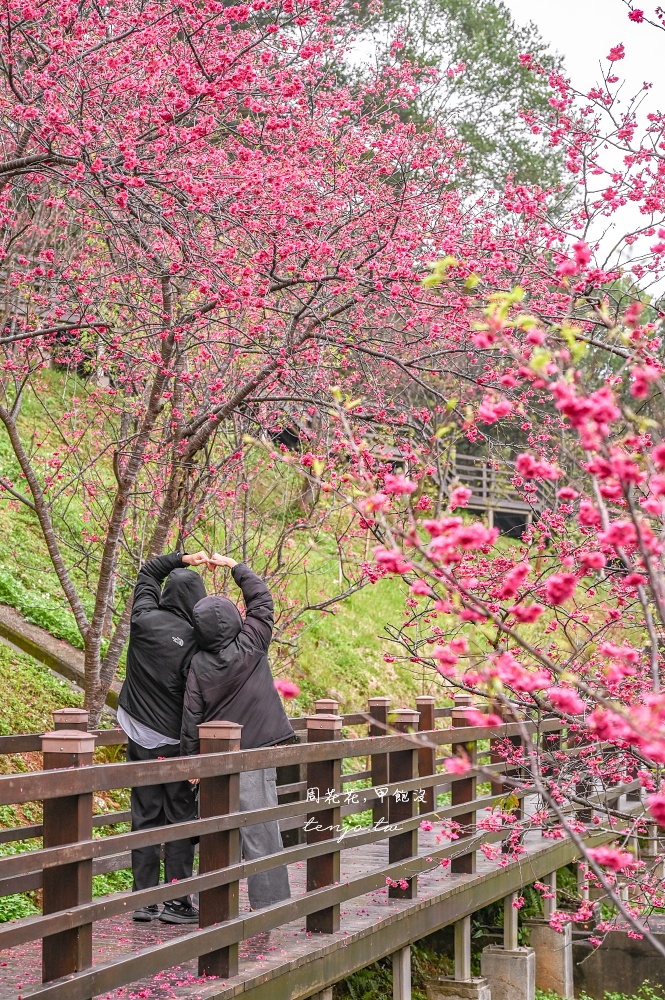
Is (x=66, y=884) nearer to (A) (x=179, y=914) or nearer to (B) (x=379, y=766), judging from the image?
(A) (x=179, y=914)

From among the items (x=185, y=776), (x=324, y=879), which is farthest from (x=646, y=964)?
(x=185, y=776)

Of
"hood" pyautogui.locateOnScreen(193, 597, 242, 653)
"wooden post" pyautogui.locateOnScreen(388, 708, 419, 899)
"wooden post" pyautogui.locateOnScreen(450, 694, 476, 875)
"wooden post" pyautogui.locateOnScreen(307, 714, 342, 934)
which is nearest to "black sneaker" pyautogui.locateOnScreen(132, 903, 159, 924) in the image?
"wooden post" pyautogui.locateOnScreen(307, 714, 342, 934)

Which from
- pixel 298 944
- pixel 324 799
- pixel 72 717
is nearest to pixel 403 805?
pixel 324 799

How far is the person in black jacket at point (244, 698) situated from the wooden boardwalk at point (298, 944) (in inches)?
11.0

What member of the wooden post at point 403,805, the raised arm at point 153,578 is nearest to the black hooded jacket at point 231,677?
the raised arm at point 153,578

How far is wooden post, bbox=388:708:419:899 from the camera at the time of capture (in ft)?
22.5

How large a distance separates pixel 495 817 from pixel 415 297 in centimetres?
352

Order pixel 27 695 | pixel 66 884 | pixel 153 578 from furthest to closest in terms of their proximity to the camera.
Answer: pixel 27 695
pixel 153 578
pixel 66 884

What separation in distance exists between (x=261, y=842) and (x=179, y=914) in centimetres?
57

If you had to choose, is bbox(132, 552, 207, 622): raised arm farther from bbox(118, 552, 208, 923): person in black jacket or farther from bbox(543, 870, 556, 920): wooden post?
bbox(543, 870, 556, 920): wooden post

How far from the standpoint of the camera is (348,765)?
13625mm

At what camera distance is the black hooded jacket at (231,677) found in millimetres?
5754

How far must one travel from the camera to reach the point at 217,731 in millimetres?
5020

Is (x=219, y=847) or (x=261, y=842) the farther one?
(x=261, y=842)
